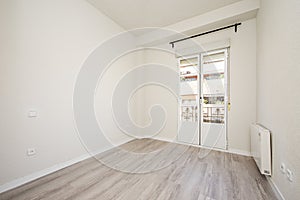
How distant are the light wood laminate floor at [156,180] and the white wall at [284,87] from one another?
40 centimetres

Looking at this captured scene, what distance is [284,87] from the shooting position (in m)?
1.24

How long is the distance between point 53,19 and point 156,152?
2870 mm

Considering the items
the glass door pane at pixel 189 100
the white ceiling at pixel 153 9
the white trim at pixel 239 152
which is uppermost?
the white ceiling at pixel 153 9

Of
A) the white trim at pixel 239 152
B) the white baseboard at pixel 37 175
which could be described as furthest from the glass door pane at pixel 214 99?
the white baseboard at pixel 37 175

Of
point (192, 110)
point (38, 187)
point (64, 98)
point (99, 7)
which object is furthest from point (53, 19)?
point (192, 110)

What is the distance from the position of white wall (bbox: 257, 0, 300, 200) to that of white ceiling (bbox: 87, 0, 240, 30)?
1.05 metres

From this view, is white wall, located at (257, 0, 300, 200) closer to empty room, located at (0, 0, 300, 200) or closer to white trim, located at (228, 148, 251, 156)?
empty room, located at (0, 0, 300, 200)

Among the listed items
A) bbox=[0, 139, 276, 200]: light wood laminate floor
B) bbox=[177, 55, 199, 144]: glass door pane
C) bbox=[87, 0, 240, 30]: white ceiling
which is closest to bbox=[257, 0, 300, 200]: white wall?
bbox=[0, 139, 276, 200]: light wood laminate floor

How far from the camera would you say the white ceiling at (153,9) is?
7.59 feet

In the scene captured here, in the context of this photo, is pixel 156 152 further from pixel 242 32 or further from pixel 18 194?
pixel 242 32

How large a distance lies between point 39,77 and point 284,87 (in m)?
2.92

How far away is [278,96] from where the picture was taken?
1.38m

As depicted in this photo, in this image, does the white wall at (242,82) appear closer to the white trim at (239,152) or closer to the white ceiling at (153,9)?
the white trim at (239,152)

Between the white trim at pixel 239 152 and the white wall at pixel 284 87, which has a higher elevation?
the white wall at pixel 284 87
